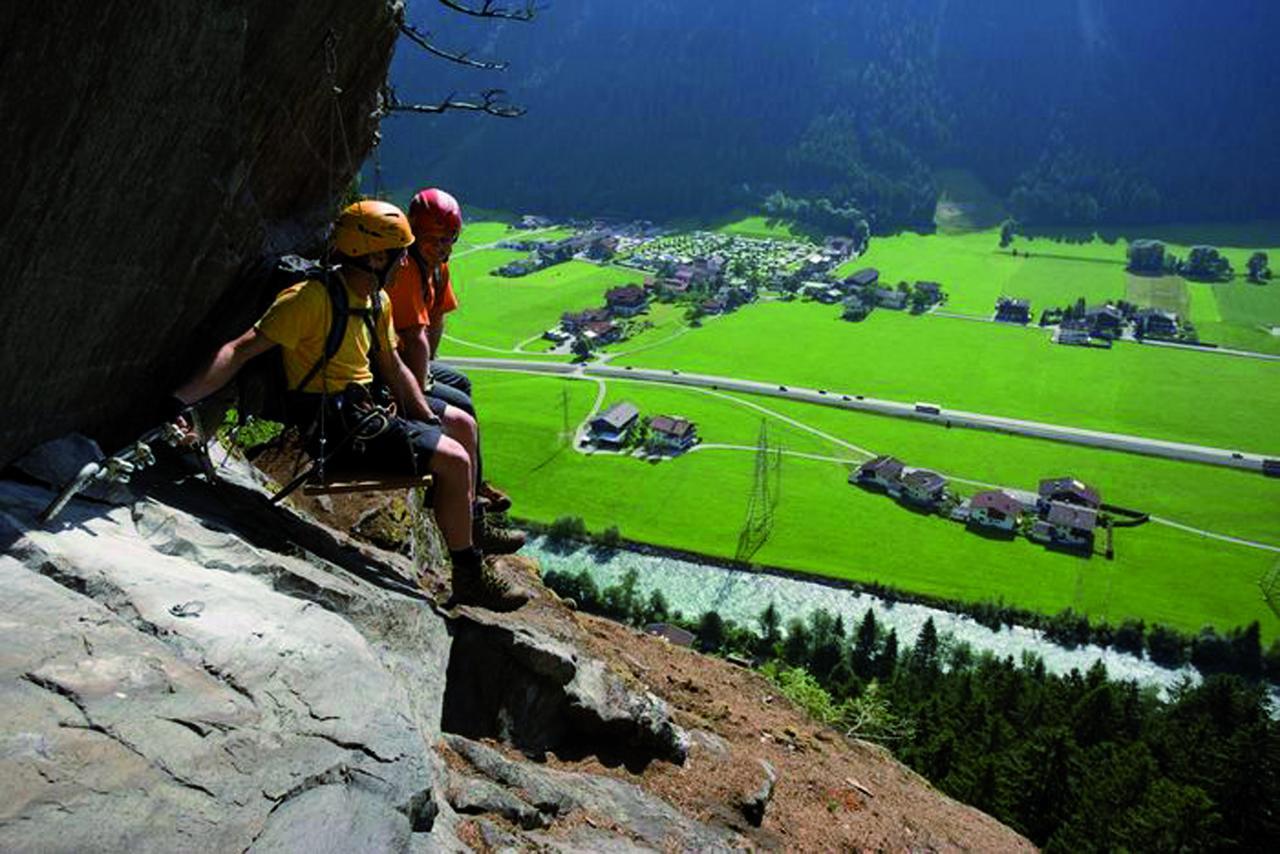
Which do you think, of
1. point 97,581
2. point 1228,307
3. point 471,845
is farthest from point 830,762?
point 1228,307

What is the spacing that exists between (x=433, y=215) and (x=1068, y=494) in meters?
61.1

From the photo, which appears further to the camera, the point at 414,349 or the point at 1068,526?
the point at 1068,526

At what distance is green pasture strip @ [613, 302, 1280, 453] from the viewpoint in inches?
3199

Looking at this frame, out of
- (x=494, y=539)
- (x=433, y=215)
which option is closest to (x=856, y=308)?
(x=494, y=539)

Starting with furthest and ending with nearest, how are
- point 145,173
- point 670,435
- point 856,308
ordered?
point 856,308 < point 670,435 < point 145,173

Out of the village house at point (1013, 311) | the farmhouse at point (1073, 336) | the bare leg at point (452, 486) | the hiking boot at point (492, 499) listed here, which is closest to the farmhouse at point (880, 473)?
the farmhouse at point (1073, 336)

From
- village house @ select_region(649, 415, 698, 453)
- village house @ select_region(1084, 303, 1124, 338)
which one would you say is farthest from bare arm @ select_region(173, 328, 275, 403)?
village house @ select_region(1084, 303, 1124, 338)

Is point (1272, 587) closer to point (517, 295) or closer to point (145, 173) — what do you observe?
point (145, 173)

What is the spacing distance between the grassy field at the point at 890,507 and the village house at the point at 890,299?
40370 millimetres

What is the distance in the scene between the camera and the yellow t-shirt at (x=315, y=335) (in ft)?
27.6

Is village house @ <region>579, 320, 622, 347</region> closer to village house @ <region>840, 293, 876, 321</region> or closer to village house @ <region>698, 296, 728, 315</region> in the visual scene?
village house @ <region>698, 296, 728, 315</region>

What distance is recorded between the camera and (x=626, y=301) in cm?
10900

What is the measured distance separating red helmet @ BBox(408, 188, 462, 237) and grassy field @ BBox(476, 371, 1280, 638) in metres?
47.8

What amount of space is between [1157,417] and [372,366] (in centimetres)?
8465
